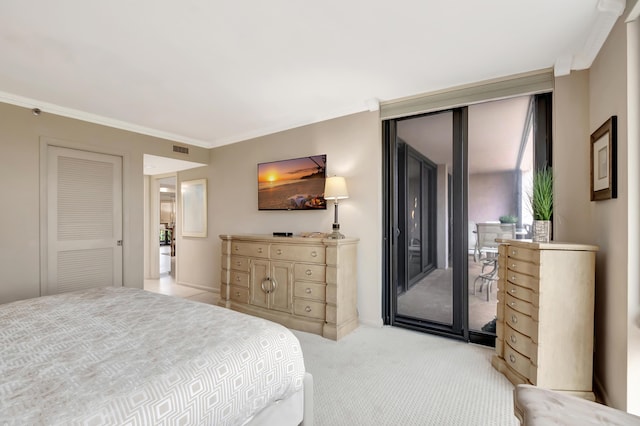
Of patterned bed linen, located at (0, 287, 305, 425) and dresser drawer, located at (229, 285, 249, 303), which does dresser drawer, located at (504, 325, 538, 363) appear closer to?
patterned bed linen, located at (0, 287, 305, 425)

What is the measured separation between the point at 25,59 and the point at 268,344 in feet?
9.99

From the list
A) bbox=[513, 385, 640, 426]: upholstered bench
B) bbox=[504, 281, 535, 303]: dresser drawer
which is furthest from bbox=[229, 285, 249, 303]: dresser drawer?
bbox=[513, 385, 640, 426]: upholstered bench

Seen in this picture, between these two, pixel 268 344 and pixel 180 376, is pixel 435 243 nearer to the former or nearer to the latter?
pixel 268 344

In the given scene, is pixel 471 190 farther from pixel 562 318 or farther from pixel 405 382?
pixel 405 382

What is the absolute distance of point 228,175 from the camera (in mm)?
4820

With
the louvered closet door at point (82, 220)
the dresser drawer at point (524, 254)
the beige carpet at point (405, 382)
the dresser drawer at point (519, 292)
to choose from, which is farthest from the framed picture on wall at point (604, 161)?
the louvered closet door at point (82, 220)

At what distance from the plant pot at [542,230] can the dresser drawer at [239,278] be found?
3076 mm

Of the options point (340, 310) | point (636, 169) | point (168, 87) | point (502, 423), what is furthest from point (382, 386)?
point (168, 87)

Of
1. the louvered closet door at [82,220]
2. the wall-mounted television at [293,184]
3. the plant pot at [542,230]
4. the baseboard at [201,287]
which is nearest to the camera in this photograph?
the plant pot at [542,230]

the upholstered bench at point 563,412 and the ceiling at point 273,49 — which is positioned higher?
the ceiling at point 273,49

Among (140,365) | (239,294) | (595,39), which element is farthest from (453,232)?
(140,365)

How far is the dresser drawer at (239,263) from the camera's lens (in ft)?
12.4

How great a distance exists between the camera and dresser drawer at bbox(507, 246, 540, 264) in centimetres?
203

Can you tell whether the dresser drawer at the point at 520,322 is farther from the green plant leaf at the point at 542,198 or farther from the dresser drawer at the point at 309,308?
the dresser drawer at the point at 309,308
